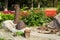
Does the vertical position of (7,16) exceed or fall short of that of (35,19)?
it falls short

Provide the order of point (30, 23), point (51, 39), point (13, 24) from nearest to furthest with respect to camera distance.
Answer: point (51, 39), point (13, 24), point (30, 23)

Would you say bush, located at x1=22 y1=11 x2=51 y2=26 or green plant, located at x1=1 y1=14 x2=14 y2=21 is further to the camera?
green plant, located at x1=1 y1=14 x2=14 y2=21

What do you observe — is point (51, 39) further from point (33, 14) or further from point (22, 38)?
point (33, 14)

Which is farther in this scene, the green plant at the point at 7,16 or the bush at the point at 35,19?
the green plant at the point at 7,16

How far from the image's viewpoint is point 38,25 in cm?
1675

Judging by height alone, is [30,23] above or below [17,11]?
below

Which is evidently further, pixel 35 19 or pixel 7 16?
pixel 7 16

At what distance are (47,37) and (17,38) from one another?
56.7 inches

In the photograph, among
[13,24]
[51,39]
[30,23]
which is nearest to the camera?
[51,39]

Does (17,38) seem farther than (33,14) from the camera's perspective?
No

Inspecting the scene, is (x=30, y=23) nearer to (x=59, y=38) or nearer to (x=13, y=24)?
(x=13, y=24)

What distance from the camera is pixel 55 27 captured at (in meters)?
14.8

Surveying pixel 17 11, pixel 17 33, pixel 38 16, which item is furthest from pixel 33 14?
pixel 17 33

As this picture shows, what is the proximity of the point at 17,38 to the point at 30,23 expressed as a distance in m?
5.27
